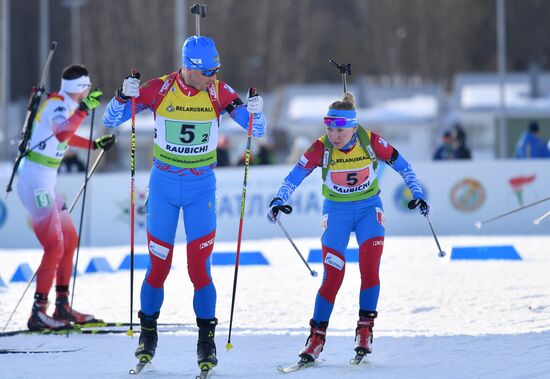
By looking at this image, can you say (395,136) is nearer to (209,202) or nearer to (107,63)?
(107,63)

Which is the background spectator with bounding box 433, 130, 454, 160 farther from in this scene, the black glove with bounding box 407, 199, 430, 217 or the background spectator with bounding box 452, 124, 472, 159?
the black glove with bounding box 407, 199, 430, 217

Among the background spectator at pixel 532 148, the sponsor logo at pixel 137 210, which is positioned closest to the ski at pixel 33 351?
the sponsor logo at pixel 137 210

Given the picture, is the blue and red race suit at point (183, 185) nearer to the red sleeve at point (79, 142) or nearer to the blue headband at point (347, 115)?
the blue headband at point (347, 115)

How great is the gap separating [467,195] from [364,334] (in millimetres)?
9973

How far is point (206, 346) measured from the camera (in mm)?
7590

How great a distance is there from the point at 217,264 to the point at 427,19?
150 feet

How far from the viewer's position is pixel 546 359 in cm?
754

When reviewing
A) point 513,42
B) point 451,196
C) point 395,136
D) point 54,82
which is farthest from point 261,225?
point 513,42

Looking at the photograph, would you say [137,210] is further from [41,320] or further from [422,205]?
[422,205]

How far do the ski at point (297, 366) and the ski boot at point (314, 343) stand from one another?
0.01 m

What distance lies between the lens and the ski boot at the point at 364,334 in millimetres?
7785

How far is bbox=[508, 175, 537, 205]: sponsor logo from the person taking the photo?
1742cm

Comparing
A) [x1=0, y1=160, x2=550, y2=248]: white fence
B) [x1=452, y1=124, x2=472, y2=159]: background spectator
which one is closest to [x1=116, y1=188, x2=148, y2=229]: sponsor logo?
[x1=0, y1=160, x2=550, y2=248]: white fence

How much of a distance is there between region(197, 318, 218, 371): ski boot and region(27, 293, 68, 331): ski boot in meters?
2.20
